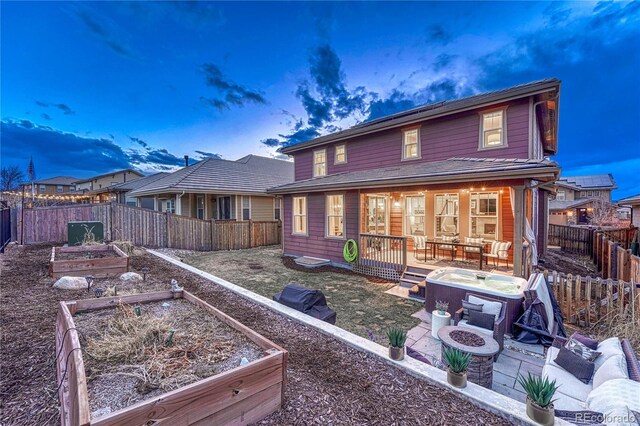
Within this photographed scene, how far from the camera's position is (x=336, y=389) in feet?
7.82

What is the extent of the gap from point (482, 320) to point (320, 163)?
960 cm

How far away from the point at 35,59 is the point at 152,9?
660 centimetres

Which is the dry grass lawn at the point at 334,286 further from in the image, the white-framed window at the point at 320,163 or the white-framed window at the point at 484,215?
the white-framed window at the point at 320,163

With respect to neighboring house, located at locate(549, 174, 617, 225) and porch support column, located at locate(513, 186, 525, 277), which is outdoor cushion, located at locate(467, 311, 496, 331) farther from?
neighboring house, located at locate(549, 174, 617, 225)

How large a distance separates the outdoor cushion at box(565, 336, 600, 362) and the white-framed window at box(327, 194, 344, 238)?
7.22 meters

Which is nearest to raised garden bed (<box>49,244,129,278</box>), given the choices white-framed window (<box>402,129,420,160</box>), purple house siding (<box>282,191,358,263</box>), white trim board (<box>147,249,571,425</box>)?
white trim board (<box>147,249,571,425</box>)

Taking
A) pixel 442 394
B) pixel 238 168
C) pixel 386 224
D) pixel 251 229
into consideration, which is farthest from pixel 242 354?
pixel 238 168

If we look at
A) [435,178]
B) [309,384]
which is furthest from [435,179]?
[309,384]

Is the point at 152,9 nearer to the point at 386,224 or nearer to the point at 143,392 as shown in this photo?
the point at 386,224

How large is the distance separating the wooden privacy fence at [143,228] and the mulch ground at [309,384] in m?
7.98

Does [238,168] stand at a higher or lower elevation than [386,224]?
higher

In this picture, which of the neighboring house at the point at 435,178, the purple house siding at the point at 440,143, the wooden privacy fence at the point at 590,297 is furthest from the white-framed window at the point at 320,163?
the wooden privacy fence at the point at 590,297

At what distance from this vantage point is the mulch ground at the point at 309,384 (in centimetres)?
206

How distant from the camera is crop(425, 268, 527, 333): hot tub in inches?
177
